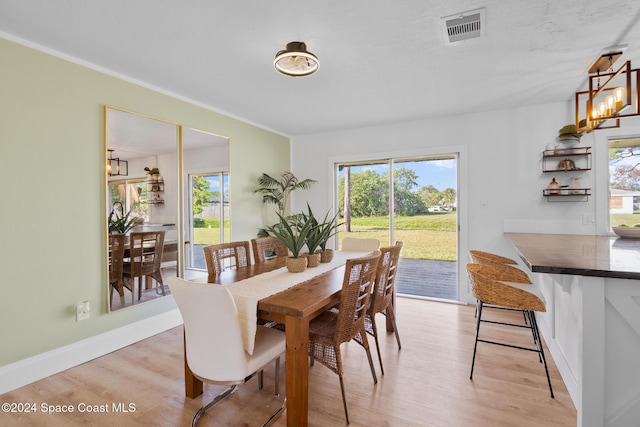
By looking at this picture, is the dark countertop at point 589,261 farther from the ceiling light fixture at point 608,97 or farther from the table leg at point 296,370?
the table leg at point 296,370

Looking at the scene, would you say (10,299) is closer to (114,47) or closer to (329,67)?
(114,47)

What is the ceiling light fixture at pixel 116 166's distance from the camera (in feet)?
8.82

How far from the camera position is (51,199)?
7.61ft

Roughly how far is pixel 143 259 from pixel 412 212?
3404 millimetres

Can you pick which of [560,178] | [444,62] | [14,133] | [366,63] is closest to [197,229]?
[14,133]

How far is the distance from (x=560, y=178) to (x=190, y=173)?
4.32 m

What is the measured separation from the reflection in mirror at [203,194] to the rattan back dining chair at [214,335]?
1.96 meters

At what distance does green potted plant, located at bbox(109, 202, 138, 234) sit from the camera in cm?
272

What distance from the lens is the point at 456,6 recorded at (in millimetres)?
1829

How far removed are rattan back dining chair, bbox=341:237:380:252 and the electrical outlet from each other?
7.83ft

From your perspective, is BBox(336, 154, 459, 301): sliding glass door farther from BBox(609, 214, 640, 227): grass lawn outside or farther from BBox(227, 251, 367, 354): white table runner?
BBox(227, 251, 367, 354): white table runner

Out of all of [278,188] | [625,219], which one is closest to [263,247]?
[278,188]

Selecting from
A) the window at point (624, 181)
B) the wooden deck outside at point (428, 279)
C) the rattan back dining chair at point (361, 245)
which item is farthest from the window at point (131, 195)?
the window at point (624, 181)

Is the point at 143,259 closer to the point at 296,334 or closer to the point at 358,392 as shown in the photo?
the point at 296,334
